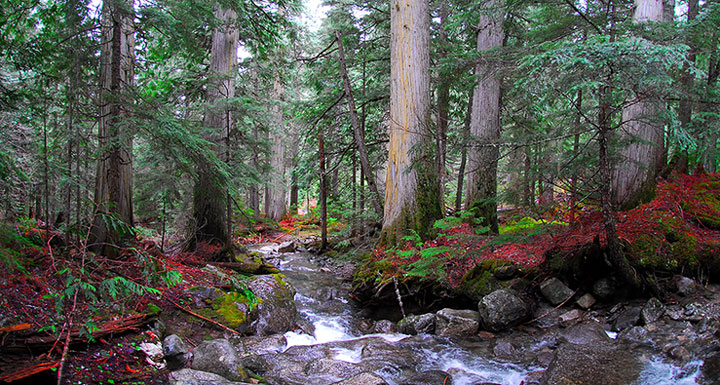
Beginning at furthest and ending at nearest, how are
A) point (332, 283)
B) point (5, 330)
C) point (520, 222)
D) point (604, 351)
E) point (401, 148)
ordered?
1. point (520, 222)
2. point (332, 283)
3. point (401, 148)
4. point (604, 351)
5. point (5, 330)

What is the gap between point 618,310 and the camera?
5.18 meters

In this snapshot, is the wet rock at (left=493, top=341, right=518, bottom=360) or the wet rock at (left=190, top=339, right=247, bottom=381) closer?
the wet rock at (left=190, top=339, right=247, bottom=381)

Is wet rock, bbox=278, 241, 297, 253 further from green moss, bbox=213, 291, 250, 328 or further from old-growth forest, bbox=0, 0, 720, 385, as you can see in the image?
green moss, bbox=213, 291, 250, 328

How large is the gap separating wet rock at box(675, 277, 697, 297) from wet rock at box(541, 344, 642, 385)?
1.66 meters

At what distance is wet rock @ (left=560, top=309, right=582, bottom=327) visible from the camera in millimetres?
5242

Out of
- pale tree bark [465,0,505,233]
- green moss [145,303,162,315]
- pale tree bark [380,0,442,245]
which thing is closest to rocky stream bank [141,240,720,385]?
green moss [145,303,162,315]

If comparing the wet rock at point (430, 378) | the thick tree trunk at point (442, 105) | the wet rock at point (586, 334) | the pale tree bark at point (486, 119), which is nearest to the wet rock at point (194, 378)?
the wet rock at point (430, 378)

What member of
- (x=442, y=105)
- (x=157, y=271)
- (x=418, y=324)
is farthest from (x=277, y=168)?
(x=157, y=271)

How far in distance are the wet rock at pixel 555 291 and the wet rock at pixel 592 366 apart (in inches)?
54.0

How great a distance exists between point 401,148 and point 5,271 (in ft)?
21.4

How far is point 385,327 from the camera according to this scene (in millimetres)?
6098

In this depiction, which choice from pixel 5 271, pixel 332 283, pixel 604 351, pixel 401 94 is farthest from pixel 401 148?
pixel 5 271

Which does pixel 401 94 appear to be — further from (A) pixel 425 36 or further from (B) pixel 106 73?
(B) pixel 106 73

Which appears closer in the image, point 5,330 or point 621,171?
point 5,330
